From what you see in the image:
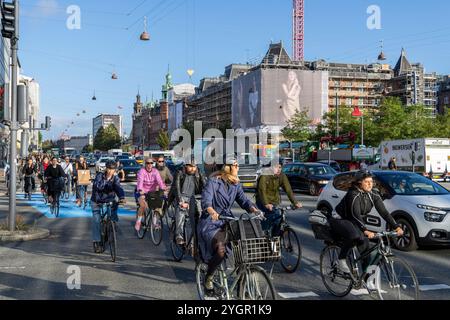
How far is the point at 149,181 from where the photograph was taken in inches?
454

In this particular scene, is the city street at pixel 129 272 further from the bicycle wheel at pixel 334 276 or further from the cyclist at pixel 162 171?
the cyclist at pixel 162 171

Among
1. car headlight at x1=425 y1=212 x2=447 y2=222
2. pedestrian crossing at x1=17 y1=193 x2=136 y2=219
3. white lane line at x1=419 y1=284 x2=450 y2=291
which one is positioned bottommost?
pedestrian crossing at x1=17 y1=193 x2=136 y2=219

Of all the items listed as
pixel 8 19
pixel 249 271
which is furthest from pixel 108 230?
pixel 8 19


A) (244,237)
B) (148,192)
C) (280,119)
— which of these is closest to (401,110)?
(280,119)

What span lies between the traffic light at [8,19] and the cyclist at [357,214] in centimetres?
842

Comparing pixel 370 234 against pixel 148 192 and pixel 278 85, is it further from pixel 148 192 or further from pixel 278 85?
pixel 278 85

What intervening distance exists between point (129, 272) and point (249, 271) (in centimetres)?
340

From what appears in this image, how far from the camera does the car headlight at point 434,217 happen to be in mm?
9602

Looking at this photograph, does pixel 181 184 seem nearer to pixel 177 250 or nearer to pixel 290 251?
pixel 177 250

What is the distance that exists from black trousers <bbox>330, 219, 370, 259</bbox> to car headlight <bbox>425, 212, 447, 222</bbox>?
12.3ft

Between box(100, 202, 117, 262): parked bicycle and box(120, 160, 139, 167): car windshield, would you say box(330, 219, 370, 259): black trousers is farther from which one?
box(120, 160, 139, 167): car windshield

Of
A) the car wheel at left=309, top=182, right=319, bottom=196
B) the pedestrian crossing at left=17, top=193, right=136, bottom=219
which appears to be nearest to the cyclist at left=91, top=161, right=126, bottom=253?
the pedestrian crossing at left=17, top=193, right=136, bottom=219

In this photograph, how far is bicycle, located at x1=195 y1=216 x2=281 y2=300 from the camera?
5176 millimetres
